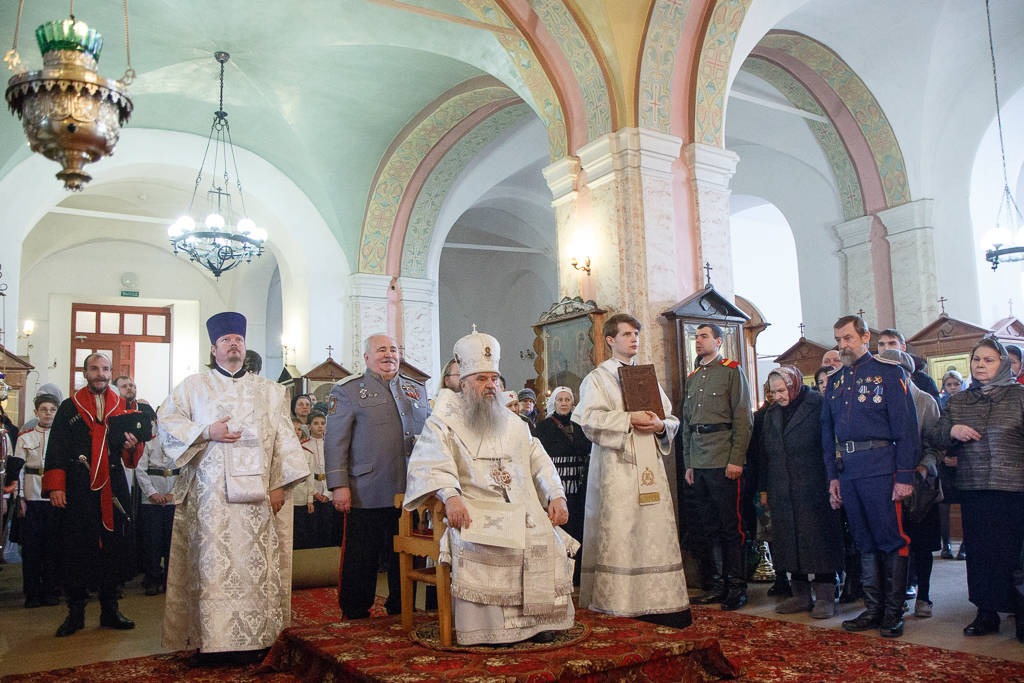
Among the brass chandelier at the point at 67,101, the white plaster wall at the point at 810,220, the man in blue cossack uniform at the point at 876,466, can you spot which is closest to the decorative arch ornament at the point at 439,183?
the white plaster wall at the point at 810,220

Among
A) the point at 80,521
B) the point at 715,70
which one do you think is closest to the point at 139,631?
the point at 80,521

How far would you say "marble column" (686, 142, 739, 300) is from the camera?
755 cm

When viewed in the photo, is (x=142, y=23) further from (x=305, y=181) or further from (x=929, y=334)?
(x=929, y=334)

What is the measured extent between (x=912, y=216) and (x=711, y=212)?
4.07 m

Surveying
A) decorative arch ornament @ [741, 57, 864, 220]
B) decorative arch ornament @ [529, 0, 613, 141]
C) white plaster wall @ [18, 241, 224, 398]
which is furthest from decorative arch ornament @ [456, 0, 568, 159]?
white plaster wall @ [18, 241, 224, 398]

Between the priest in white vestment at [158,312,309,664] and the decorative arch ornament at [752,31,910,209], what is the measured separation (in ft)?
26.6

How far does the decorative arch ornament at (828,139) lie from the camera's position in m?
10.5

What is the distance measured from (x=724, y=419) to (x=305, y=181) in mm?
9258

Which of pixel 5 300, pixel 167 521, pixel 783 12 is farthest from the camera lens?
pixel 5 300

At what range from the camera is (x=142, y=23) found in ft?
31.1

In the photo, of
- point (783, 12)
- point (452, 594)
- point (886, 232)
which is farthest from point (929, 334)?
point (452, 594)

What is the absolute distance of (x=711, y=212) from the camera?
7625mm

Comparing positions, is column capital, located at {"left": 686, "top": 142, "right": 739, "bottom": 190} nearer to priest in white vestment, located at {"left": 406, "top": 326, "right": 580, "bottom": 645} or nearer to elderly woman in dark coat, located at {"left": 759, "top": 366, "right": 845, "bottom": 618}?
elderly woman in dark coat, located at {"left": 759, "top": 366, "right": 845, "bottom": 618}

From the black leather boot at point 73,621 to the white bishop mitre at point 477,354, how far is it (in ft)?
10.1
